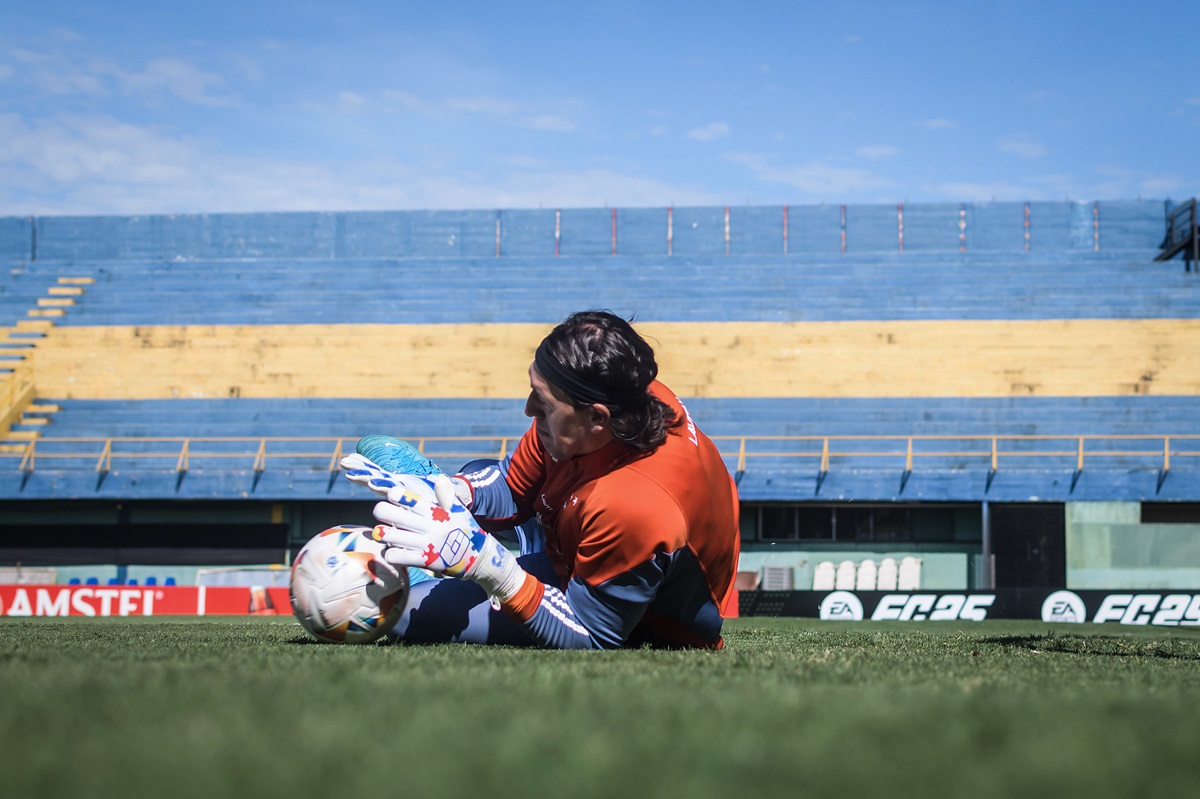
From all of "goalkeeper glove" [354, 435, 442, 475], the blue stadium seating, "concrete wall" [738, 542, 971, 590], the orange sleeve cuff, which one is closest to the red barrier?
the blue stadium seating

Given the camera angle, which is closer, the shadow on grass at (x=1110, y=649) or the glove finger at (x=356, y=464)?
the glove finger at (x=356, y=464)

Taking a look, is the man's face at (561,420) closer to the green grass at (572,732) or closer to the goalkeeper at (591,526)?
the goalkeeper at (591,526)

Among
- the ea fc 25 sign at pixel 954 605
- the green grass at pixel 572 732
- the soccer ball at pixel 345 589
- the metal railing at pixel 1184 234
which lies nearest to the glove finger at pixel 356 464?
the soccer ball at pixel 345 589

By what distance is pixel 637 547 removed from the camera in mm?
4000

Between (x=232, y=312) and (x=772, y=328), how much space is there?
475 inches

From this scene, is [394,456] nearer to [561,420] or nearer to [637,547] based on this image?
[561,420]

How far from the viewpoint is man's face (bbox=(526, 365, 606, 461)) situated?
13.9 ft

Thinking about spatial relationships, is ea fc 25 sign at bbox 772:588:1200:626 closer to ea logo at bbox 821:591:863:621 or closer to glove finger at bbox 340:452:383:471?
ea logo at bbox 821:591:863:621

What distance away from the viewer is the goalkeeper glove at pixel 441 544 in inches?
155

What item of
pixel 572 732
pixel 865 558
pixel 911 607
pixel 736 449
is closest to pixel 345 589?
pixel 572 732

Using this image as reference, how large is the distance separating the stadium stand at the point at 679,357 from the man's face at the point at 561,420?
53.7 feet

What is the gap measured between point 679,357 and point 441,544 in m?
20.3

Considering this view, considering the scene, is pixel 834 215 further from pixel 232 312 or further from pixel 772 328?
pixel 232 312

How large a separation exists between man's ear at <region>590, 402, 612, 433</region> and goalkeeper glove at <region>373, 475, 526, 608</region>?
0.57 m
